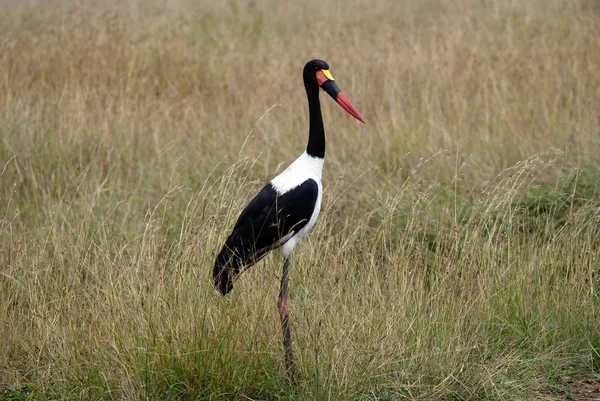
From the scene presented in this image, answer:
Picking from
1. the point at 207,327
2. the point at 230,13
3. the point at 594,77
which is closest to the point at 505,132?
the point at 594,77

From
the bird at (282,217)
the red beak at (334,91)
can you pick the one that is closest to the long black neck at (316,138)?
the bird at (282,217)

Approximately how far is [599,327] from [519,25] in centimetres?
709

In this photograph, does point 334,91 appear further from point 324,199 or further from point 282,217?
point 324,199

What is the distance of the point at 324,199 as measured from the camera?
6.00 metres

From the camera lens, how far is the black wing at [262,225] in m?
4.10

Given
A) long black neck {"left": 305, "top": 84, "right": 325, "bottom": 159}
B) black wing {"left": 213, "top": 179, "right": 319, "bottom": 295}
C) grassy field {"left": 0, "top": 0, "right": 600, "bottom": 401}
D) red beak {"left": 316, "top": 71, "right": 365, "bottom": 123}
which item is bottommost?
grassy field {"left": 0, "top": 0, "right": 600, "bottom": 401}

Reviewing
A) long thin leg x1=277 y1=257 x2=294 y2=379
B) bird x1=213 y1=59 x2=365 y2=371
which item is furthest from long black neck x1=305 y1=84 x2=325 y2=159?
long thin leg x1=277 y1=257 x2=294 y2=379

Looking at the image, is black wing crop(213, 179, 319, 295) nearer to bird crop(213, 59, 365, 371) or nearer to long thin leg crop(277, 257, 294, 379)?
bird crop(213, 59, 365, 371)

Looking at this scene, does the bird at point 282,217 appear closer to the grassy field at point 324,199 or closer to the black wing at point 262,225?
the black wing at point 262,225

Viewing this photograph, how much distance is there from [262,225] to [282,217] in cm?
10

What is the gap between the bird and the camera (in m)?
4.10

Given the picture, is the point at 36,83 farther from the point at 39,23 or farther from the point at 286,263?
the point at 286,263

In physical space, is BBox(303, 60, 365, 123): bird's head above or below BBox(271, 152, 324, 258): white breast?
above

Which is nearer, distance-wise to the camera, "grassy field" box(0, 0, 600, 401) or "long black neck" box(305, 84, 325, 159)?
"grassy field" box(0, 0, 600, 401)
